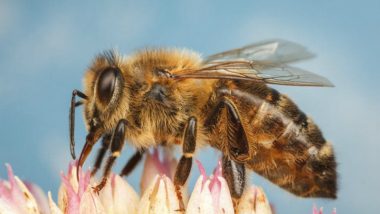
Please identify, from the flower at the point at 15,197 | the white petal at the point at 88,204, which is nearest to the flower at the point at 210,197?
the white petal at the point at 88,204

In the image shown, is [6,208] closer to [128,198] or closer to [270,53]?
[128,198]

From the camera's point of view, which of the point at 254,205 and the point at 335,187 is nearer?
the point at 254,205

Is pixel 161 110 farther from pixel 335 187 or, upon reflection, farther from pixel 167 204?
pixel 335 187

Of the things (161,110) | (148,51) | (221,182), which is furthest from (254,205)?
(148,51)

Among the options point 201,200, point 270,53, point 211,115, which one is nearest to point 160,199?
point 201,200

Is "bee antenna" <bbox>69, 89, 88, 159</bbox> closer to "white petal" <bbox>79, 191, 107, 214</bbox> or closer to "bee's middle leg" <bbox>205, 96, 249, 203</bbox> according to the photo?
"white petal" <bbox>79, 191, 107, 214</bbox>

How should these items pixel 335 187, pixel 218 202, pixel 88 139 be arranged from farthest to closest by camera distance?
pixel 335 187, pixel 88 139, pixel 218 202
